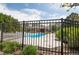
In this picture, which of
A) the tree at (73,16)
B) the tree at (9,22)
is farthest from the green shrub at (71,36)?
the tree at (9,22)

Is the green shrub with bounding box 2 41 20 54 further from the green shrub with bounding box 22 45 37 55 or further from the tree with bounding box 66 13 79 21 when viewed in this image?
the tree with bounding box 66 13 79 21

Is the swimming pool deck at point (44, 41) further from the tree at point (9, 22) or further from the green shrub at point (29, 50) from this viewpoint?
the tree at point (9, 22)

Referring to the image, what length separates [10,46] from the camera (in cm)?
446

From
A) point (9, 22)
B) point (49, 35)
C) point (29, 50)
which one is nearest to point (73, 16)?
point (49, 35)

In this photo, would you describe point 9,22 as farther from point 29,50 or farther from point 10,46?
point 29,50

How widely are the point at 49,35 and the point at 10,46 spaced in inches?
23.3

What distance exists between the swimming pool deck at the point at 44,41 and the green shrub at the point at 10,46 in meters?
0.07

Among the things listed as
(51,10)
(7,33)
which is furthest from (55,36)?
(7,33)

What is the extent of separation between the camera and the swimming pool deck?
4.44 m

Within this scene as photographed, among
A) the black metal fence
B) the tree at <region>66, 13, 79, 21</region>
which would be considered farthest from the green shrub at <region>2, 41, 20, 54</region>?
the tree at <region>66, 13, 79, 21</region>

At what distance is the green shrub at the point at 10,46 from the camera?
4457 millimetres

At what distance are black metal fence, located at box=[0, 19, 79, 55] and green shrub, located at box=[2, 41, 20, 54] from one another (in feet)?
0.18
